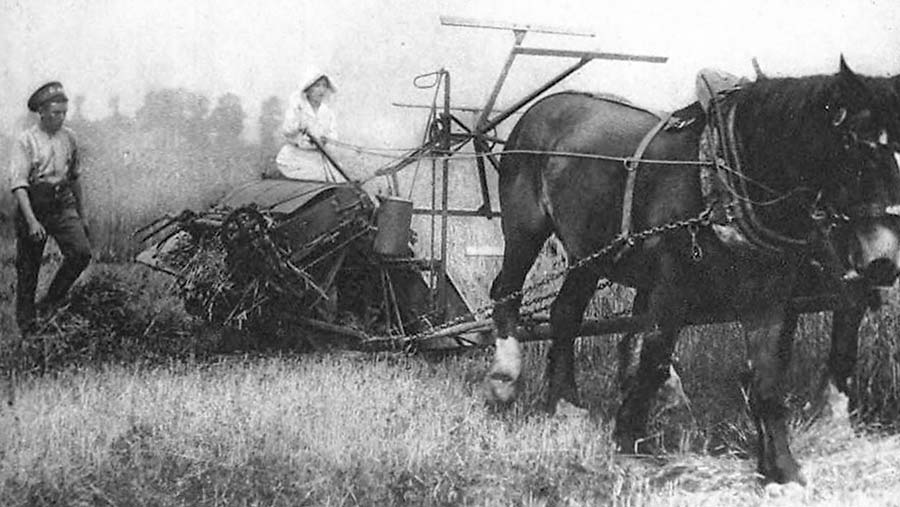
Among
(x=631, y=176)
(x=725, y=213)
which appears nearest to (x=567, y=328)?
Result: (x=631, y=176)

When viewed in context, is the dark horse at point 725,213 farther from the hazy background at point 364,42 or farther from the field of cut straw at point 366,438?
the hazy background at point 364,42

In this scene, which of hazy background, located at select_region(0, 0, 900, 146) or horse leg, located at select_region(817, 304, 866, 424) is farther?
horse leg, located at select_region(817, 304, 866, 424)

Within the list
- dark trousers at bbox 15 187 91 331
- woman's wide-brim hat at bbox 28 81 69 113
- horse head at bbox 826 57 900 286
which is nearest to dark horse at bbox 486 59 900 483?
horse head at bbox 826 57 900 286

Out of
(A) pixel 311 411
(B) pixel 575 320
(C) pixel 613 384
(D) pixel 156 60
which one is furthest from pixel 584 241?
(D) pixel 156 60

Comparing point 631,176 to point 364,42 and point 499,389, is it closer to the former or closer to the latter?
point 499,389

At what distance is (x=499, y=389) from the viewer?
4906mm

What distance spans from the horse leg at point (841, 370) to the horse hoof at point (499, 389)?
146 centimetres

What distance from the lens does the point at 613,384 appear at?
5250 mm

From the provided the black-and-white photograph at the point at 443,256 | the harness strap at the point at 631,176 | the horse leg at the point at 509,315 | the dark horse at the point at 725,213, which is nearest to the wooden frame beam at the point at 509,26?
the black-and-white photograph at the point at 443,256

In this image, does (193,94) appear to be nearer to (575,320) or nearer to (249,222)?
(249,222)

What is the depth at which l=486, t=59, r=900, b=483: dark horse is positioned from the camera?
11.4 feet

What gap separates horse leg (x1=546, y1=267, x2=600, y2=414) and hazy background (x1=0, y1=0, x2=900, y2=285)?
1134 millimetres

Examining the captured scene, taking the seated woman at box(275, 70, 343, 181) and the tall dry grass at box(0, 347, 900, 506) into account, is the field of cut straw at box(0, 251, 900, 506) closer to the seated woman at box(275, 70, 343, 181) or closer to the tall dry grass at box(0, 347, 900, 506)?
the tall dry grass at box(0, 347, 900, 506)

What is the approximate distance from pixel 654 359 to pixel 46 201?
9.73 ft
